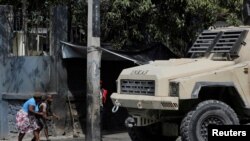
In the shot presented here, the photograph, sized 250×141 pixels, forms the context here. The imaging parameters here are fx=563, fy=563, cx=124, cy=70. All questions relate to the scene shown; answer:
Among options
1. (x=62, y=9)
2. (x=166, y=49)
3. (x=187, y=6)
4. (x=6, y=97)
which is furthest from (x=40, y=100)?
(x=187, y=6)

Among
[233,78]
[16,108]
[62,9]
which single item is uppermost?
[62,9]

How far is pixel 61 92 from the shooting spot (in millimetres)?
14383

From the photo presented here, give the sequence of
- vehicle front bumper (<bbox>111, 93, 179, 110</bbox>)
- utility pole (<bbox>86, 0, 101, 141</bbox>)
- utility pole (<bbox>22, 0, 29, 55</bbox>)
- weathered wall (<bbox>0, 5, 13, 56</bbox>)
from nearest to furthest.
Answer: vehicle front bumper (<bbox>111, 93, 179, 110</bbox>) < utility pole (<bbox>86, 0, 101, 141</bbox>) < weathered wall (<bbox>0, 5, 13, 56</bbox>) < utility pole (<bbox>22, 0, 29, 55</bbox>)

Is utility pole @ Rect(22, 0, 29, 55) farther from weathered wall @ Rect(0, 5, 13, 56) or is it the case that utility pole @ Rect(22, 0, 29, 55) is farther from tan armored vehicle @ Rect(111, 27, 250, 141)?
tan armored vehicle @ Rect(111, 27, 250, 141)

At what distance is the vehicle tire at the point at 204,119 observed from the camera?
9297 mm

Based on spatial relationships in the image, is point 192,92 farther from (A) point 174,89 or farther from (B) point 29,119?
(B) point 29,119

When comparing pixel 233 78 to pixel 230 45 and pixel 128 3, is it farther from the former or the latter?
pixel 128 3

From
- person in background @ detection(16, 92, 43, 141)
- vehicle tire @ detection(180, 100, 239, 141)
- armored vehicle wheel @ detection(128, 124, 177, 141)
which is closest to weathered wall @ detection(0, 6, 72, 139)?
person in background @ detection(16, 92, 43, 141)

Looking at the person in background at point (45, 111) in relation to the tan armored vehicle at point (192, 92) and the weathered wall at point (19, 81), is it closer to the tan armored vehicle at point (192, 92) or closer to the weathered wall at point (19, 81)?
the weathered wall at point (19, 81)

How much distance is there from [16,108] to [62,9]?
8.95 feet

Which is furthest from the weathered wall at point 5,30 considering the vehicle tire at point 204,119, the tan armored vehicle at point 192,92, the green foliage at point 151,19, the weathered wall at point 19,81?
the vehicle tire at point 204,119

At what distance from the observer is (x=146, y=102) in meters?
9.59

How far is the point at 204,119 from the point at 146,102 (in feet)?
3.34

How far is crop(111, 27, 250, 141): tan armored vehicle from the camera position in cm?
938
